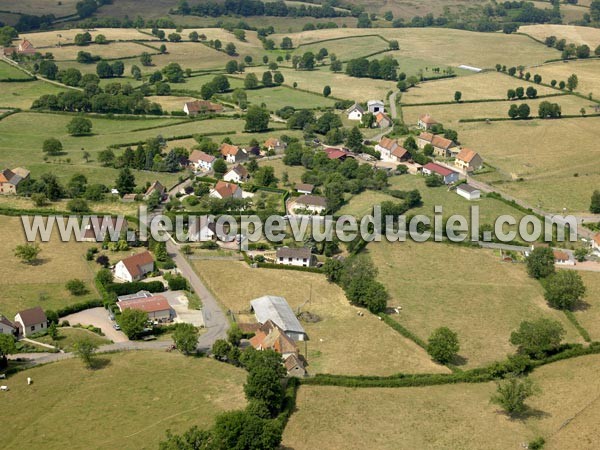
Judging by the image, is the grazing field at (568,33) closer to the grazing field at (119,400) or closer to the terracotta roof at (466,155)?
the terracotta roof at (466,155)

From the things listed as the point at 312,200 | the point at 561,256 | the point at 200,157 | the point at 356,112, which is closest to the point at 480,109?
the point at 356,112

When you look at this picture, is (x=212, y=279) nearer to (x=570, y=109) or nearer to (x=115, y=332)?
(x=115, y=332)

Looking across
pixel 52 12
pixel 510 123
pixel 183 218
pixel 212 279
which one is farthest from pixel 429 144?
pixel 52 12

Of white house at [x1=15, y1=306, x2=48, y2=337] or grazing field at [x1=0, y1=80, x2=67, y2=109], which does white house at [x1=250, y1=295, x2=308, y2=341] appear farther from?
grazing field at [x1=0, y1=80, x2=67, y2=109]

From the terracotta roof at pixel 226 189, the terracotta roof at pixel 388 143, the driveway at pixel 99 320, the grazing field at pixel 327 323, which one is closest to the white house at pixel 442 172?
the terracotta roof at pixel 388 143

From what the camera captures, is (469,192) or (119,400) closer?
(119,400)

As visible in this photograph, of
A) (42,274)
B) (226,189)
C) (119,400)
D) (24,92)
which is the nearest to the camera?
(119,400)

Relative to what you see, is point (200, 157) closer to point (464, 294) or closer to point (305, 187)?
point (305, 187)
